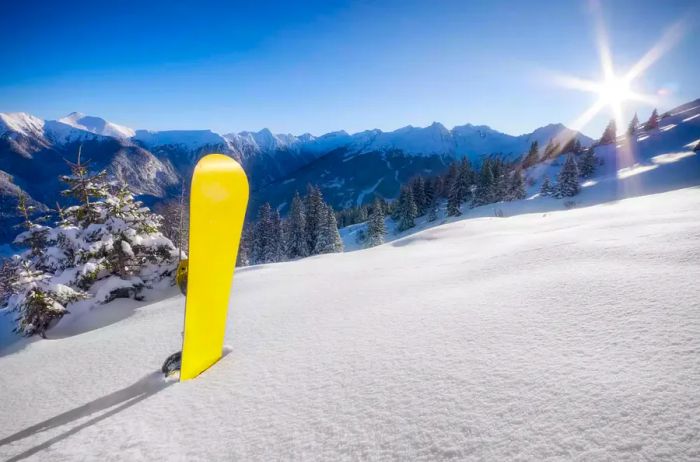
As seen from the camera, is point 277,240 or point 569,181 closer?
point 277,240

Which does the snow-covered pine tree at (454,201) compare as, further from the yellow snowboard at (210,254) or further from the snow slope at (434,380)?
the yellow snowboard at (210,254)

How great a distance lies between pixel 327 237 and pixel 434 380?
3061 cm

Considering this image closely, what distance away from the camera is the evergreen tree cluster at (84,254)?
27.8 ft

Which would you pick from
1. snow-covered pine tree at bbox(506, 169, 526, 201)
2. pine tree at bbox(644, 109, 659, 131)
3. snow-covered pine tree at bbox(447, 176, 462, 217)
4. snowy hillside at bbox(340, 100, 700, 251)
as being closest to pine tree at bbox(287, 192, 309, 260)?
snowy hillside at bbox(340, 100, 700, 251)

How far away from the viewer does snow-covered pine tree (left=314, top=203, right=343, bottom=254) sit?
32.7 metres

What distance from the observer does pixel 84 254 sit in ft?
31.5

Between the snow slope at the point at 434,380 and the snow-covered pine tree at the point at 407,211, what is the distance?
144 feet

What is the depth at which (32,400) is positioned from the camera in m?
3.91

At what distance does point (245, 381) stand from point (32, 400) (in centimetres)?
317

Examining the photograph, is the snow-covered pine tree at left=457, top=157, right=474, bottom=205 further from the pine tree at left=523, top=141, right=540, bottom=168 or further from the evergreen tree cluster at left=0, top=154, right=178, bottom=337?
the evergreen tree cluster at left=0, top=154, right=178, bottom=337

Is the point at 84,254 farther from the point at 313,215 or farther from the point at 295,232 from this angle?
the point at 295,232

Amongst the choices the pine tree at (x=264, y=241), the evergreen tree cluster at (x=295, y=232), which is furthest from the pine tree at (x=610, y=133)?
the pine tree at (x=264, y=241)

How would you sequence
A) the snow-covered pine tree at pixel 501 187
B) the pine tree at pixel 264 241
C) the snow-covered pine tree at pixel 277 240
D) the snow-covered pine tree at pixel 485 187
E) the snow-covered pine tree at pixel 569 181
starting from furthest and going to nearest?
the snow-covered pine tree at pixel 485 187
the snow-covered pine tree at pixel 501 187
the snow-covered pine tree at pixel 569 181
the pine tree at pixel 264 241
the snow-covered pine tree at pixel 277 240

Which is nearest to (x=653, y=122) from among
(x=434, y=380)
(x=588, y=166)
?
(x=588, y=166)
